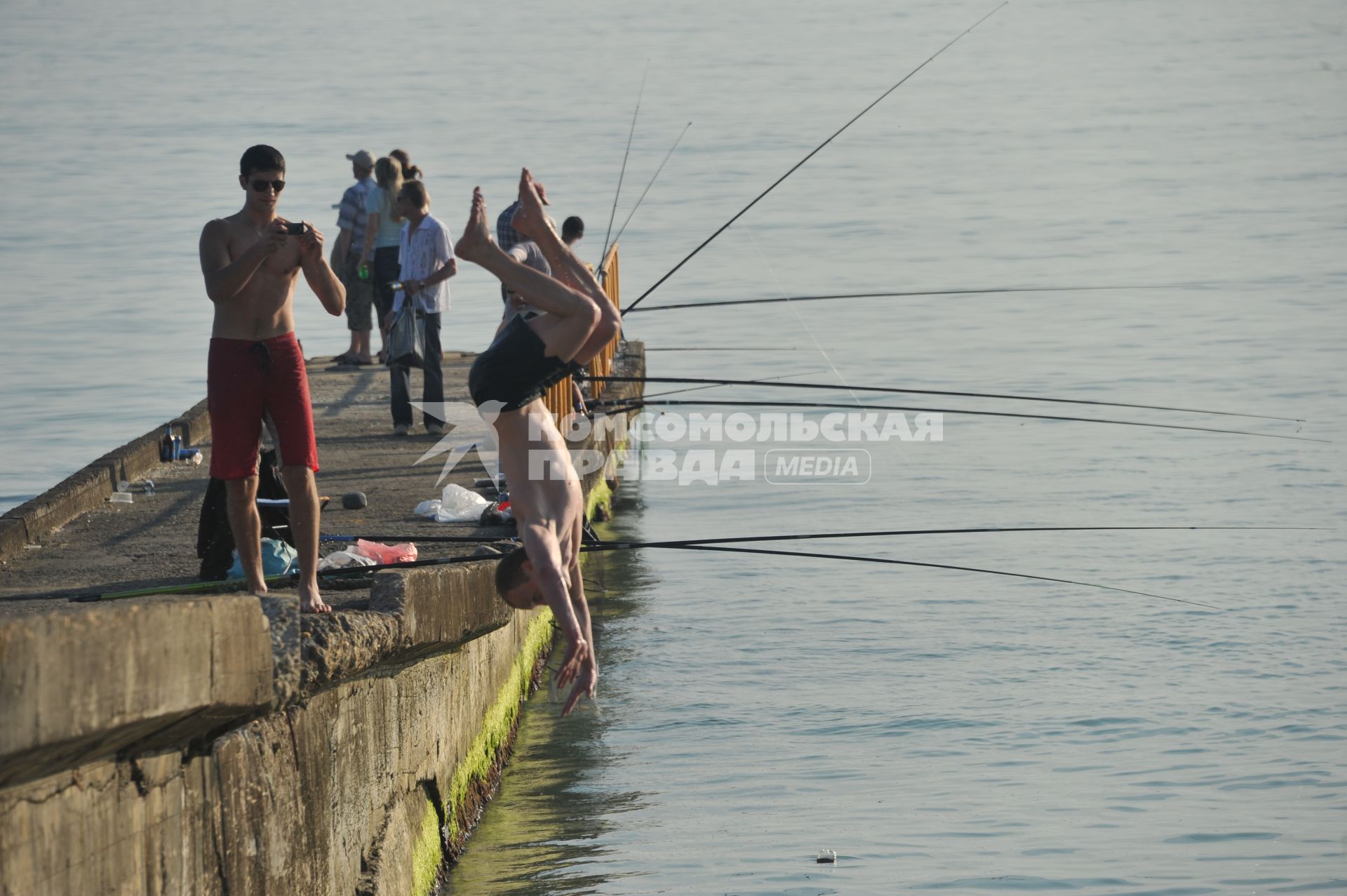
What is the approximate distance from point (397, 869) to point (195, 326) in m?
21.3

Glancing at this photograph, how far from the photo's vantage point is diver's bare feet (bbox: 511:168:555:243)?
177 inches

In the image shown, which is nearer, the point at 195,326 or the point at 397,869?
the point at 397,869

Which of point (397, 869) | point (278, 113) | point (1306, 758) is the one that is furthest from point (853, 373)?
point (278, 113)

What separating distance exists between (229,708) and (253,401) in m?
1.75

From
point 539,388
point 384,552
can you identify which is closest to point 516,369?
point 539,388

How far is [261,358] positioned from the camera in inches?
219

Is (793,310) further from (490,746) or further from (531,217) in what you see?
(531,217)

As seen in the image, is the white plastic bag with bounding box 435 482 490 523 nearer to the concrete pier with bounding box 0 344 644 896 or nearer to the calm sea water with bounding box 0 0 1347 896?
the concrete pier with bounding box 0 344 644 896

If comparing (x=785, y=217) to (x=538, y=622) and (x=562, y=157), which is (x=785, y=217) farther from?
(x=538, y=622)

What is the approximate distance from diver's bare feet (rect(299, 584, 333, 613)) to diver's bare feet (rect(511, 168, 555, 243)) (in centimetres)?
159

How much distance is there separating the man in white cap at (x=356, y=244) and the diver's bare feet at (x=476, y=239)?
8.09 m

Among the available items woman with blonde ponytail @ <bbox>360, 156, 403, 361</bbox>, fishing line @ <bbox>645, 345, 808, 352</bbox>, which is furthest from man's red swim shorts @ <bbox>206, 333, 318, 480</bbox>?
woman with blonde ponytail @ <bbox>360, 156, 403, 361</bbox>

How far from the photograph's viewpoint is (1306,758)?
30.7 feet

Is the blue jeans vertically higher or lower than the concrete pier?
higher
